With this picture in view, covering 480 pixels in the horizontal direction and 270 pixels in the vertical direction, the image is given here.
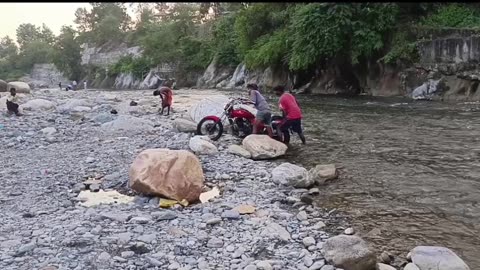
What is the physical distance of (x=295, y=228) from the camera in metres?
5.66

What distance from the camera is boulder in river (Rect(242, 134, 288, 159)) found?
9406 mm

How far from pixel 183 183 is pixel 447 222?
355cm

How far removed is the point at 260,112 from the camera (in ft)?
34.2

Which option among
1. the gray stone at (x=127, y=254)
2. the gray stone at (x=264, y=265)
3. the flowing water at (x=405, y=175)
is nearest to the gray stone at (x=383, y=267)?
the flowing water at (x=405, y=175)

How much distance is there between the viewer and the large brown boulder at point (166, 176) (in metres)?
6.49

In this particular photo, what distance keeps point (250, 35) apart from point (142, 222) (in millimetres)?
29405

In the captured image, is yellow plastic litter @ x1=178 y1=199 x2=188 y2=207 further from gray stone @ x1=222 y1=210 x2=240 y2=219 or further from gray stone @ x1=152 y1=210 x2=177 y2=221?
gray stone @ x1=222 y1=210 x2=240 y2=219

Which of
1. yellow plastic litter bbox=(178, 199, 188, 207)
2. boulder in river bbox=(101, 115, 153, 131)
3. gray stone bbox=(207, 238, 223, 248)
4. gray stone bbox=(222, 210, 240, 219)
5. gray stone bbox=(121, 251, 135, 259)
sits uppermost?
boulder in river bbox=(101, 115, 153, 131)

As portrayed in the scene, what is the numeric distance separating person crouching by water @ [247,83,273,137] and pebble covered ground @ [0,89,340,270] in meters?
Result: 1.48

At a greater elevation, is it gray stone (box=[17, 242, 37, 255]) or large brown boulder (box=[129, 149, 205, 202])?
large brown boulder (box=[129, 149, 205, 202])

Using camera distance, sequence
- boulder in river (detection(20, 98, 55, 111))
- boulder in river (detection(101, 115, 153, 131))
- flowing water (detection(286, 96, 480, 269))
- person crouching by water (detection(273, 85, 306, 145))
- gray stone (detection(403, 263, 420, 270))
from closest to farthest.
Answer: gray stone (detection(403, 263, 420, 270)) < flowing water (detection(286, 96, 480, 269)) < person crouching by water (detection(273, 85, 306, 145)) < boulder in river (detection(101, 115, 153, 131)) < boulder in river (detection(20, 98, 55, 111))

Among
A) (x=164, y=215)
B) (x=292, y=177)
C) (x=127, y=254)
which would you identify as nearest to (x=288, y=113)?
(x=292, y=177)

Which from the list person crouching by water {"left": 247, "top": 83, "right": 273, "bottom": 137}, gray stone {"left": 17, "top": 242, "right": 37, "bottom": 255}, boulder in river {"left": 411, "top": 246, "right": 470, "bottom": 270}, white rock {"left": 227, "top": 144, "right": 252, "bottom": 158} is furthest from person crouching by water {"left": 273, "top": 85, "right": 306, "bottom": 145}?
gray stone {"left": 17, "top": 242, "right": 37, "bottom": 255}

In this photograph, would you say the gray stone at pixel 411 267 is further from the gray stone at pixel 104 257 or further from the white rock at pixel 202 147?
the white rock at pixel 202 147
